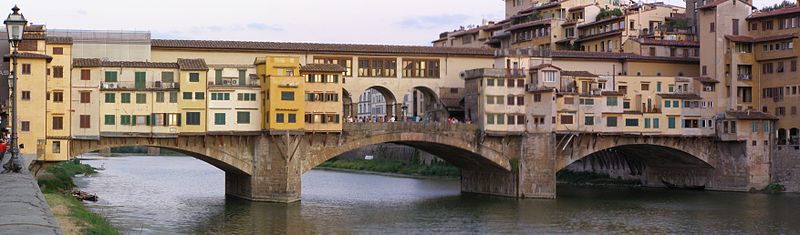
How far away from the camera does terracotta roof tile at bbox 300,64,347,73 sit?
5491cm

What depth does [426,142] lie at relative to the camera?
58000mm

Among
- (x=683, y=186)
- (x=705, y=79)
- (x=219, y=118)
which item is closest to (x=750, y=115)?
(x=705, y=79)

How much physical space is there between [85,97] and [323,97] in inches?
475

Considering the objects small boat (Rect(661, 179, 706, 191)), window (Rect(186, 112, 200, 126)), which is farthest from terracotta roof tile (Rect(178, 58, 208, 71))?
small boat (Rect(661, 179, 706, 191))

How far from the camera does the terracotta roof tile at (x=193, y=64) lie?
5250cm

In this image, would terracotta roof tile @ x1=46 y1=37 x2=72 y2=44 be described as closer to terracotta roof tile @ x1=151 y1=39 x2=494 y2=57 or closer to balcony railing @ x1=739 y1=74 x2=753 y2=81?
terracotta roof tile @ x1=151 y1=39 x2=494 y2=57

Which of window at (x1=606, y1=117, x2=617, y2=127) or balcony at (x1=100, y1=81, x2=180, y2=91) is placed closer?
balcony at (x1=100, y1=81, x2=180, y2=91)

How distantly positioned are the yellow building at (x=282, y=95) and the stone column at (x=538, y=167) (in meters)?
13.3

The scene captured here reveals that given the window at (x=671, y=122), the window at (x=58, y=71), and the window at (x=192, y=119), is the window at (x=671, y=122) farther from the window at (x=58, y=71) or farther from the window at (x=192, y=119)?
the window at (x=58, y=71)

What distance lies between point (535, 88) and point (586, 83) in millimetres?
4367

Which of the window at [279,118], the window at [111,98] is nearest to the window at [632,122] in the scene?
the window at [279,118]

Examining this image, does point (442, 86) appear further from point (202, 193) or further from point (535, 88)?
point (202, 193)

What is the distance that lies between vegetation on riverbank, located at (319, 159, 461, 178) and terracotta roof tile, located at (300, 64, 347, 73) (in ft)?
86.1

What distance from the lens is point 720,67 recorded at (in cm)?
6575
